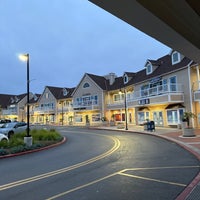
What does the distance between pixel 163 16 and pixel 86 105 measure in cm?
4345

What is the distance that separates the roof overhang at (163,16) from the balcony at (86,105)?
39873 mm

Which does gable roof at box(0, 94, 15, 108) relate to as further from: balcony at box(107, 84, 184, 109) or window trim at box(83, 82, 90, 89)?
balcony at box(107, 84, 184, 109)

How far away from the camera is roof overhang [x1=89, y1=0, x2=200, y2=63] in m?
4.58

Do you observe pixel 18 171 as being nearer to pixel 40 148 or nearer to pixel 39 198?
pixel 39 198

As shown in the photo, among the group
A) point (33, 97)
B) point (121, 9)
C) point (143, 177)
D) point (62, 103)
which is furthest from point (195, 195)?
point (33, 97)

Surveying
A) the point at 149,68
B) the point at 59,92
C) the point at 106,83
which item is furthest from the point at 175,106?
the point at 59,92

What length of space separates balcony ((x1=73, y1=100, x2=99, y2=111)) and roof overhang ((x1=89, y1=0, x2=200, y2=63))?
3987 centimetres

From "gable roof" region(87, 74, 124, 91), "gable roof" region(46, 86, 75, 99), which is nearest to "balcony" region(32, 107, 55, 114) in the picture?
"gable roof" region(46, 86, 75, 99)

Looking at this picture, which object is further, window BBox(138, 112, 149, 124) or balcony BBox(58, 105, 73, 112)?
balcony BBox(58, 105, 73, 112)

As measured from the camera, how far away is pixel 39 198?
240 inches

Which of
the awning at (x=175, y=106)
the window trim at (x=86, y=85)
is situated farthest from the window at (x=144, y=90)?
the window trim at (x=86, y=85)

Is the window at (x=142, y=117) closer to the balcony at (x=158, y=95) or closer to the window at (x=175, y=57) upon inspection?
the balcony at (x=158, y=95)

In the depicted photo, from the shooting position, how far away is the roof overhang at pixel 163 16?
4.58 m

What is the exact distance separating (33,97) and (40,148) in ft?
206
